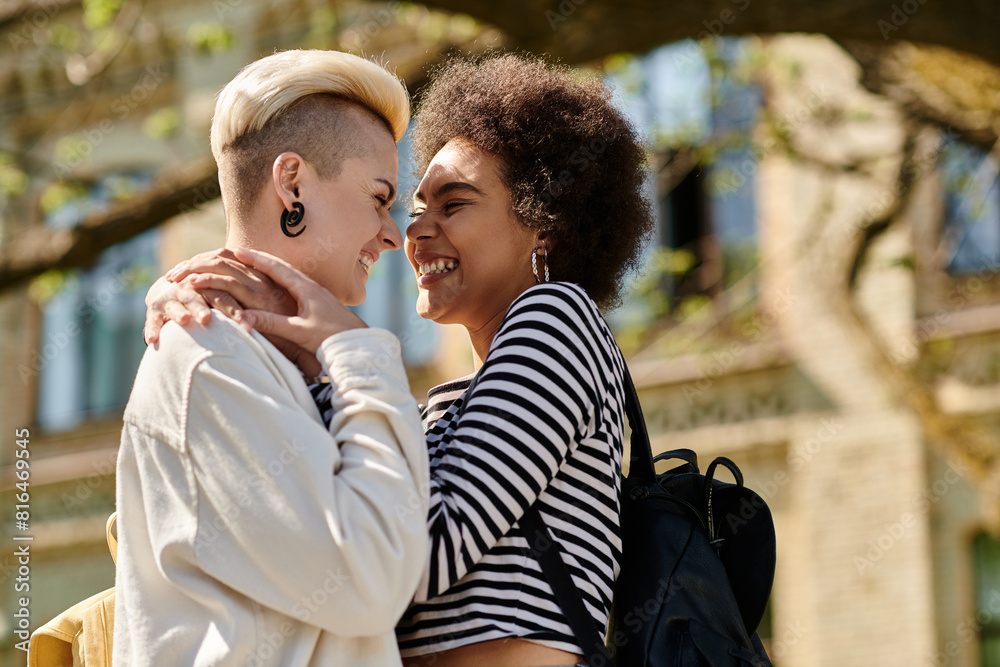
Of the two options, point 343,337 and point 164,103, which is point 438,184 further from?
point 164,103

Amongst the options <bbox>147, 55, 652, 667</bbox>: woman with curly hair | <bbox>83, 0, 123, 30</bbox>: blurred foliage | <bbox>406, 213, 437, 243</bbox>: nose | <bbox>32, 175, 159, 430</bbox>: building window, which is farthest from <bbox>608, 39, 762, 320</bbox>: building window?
<bbox>32, 175, 159, 430</bbox>: building window

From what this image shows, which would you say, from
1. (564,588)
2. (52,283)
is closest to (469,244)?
(564,588)

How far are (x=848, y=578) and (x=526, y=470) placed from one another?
10.0 m

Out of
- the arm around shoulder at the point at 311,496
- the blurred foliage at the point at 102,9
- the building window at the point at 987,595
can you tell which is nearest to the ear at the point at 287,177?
the arm around shoulder at the point at 311,496

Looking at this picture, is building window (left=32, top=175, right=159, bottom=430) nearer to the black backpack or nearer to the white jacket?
the black backpack

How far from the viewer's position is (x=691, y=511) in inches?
103

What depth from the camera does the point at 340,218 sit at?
2.42 m

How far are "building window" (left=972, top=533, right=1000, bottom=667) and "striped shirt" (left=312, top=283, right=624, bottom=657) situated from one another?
9.97m

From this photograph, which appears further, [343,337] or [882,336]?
[882,336]

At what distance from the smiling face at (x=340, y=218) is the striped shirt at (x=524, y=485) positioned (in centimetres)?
32

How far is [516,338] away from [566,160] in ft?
2.41

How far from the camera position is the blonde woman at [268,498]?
1945mm

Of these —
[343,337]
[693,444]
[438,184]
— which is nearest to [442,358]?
[693,444]

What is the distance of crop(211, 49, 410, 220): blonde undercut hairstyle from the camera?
2.43 meters
